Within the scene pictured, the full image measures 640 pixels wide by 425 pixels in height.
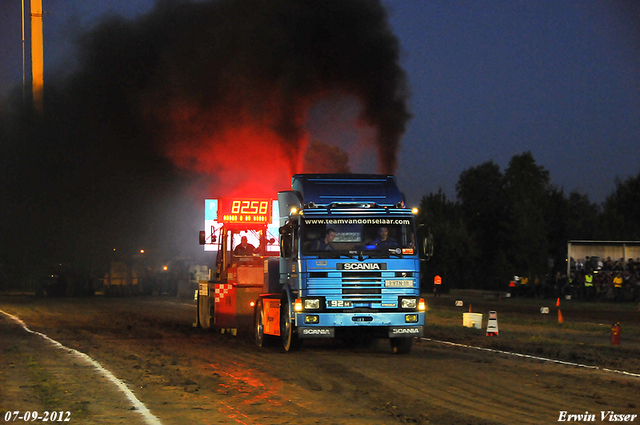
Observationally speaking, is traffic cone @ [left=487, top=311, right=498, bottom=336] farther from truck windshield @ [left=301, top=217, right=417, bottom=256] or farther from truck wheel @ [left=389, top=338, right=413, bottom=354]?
truck windshield @ [left=301, top=217, right=417, bottom=256]

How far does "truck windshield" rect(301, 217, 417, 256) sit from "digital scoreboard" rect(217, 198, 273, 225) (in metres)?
7.32

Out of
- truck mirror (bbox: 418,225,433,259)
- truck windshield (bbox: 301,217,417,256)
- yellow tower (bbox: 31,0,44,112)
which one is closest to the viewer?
truck mirror (bbox: 418,225,433,259)

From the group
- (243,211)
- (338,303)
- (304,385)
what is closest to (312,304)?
(338,303)

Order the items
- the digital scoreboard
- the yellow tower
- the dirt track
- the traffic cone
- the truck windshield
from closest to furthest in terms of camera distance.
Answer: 1. the dirt track
2. the truck windshield
3. the yellow tower
4. the traffic cone
5. the digital scoreboard

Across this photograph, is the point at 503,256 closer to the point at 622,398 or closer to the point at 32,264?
the point at 32,264

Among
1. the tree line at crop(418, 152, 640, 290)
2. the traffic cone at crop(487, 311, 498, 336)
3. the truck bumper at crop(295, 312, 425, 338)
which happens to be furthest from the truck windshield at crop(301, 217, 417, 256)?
the tree line at crop(418, 152, 640, 290)

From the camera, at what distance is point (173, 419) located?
8.70 metres

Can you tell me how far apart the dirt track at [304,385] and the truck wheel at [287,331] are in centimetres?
29

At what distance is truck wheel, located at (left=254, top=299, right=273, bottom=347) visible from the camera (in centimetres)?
1680

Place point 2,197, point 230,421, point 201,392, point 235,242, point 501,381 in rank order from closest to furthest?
point 230,421, point 201,392, point 501,381, point 235,242, point 2,197

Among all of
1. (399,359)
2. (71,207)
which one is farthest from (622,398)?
(71,207)

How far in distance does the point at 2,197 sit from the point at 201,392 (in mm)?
43748

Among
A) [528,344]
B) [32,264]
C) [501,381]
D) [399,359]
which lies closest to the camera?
[501,381]

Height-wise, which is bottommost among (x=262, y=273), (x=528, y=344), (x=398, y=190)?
(x=528, y=344)
